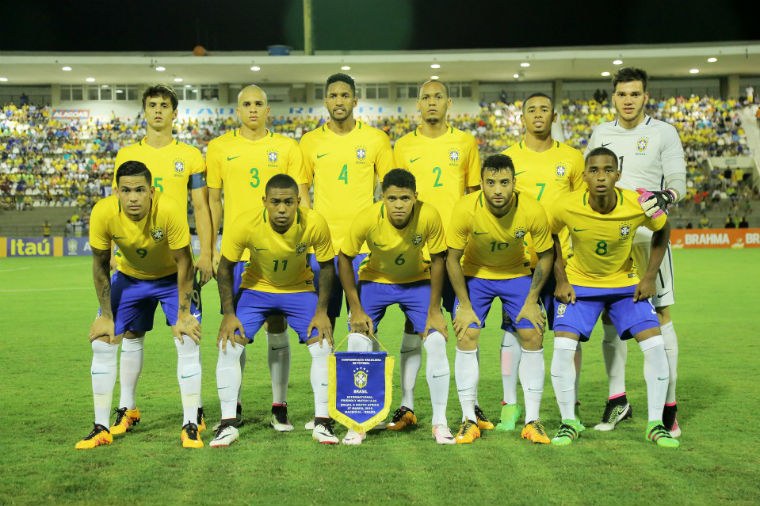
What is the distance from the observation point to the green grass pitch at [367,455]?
200 inches

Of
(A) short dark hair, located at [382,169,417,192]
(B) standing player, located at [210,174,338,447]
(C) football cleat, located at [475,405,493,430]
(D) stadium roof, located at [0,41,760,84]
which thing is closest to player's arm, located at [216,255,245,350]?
(B) standing player, located at [210,174,338,447]

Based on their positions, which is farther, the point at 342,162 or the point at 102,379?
the point at 342,162

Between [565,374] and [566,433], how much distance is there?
43cm

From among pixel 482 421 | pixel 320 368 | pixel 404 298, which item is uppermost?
pixel 404 298

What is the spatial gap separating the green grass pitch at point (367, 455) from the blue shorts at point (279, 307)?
85 centimetres

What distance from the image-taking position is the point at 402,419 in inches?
276

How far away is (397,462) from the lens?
585 centimetres

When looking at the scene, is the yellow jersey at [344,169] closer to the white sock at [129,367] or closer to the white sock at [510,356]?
the white sock at [510,356]

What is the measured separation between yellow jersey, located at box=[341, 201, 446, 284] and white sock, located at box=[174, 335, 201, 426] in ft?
4.45

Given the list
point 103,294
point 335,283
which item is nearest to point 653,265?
point 335,283

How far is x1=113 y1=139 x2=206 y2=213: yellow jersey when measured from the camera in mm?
7242

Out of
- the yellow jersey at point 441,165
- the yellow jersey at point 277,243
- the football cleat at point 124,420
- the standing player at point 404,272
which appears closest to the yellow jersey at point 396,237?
the standing player at point 404,272

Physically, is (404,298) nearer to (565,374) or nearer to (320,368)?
(320,368)

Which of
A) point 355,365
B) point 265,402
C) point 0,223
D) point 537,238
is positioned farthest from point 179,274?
point 0,223
